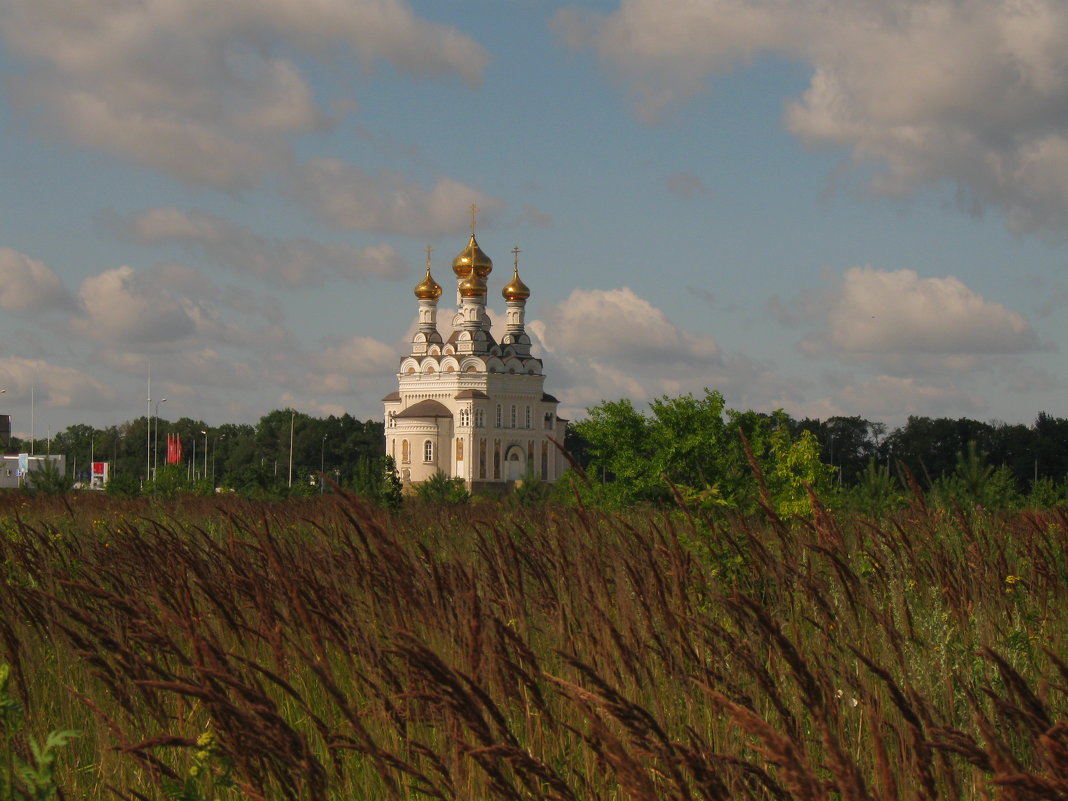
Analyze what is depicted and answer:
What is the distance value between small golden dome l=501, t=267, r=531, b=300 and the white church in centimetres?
8

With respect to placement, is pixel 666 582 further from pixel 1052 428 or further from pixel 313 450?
pixel 313 450

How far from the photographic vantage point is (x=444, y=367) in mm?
84625

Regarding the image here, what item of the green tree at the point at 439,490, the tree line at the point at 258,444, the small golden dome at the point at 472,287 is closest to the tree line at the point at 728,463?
the green tree at the point at 439,490

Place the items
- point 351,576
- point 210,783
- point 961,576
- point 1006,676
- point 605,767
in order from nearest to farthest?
point 1006,676, point 605,767, point 210,783, point 351,576, point 961,576

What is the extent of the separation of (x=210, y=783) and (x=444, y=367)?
8268 centimetres

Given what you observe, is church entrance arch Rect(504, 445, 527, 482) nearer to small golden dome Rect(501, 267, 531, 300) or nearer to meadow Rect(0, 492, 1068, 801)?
small golden dome Rect(501, 267, 531, 300)

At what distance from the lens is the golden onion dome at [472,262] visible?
86625mm

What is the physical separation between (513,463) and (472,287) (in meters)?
13.5

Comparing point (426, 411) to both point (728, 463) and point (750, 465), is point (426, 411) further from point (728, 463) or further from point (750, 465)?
point (750, 465)

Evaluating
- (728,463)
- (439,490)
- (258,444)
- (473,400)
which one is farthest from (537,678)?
(258,444)

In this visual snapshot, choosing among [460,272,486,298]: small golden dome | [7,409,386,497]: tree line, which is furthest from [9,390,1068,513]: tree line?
[460,272,486,298]: small golden dome

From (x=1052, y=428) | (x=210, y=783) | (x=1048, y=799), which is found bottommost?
(x=210, y=783)

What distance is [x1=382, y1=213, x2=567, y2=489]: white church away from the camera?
270ft

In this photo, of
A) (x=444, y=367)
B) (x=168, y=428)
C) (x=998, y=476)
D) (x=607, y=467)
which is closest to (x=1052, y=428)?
(x=444, y=367)
